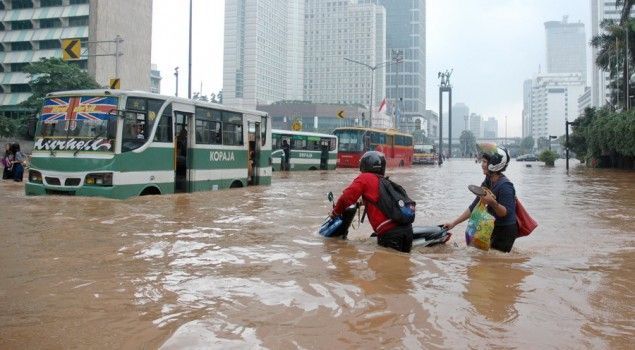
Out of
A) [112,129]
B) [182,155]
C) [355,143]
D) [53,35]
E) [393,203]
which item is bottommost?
[393,203]

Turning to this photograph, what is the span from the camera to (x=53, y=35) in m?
61.9

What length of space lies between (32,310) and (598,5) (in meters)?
141

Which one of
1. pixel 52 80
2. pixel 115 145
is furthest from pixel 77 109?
pixel 52 80

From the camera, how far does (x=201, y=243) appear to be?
736cm

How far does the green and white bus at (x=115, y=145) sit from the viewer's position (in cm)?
1191

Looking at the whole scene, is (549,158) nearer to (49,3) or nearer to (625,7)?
(625,7)

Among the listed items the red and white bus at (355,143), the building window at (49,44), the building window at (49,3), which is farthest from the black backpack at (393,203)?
the building window at (49,3)

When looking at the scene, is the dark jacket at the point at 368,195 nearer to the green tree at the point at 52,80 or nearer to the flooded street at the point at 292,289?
the flooded street at the point at 292,289

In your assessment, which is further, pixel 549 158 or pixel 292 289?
pixel 549 158

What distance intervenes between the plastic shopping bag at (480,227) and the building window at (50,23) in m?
67.1

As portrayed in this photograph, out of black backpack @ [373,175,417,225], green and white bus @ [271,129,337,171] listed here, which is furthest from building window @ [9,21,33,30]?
black backpack @ [373,175,417,225]

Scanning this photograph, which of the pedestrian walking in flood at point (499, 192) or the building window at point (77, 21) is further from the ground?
the building window at point (77, 21)

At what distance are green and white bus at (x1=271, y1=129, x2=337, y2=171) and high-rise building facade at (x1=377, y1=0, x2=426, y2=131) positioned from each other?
9867cm

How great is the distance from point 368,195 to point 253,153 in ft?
42.3
